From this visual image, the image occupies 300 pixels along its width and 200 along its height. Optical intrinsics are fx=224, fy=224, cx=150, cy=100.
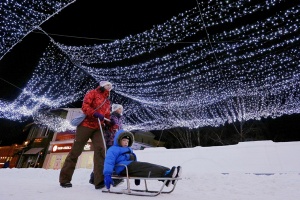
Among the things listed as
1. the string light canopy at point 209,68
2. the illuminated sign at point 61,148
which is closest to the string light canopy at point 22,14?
the string light canopy at point 209,68

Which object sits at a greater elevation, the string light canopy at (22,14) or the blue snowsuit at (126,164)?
the string light canopy at (22,14)

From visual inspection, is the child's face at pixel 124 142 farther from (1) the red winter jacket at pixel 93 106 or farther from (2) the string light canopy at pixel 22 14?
(2) the string light canopy at pixel 22 14

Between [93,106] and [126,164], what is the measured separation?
116 centimetres

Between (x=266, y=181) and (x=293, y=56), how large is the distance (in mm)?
4151

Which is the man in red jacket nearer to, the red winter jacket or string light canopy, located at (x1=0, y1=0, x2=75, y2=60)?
the red winter jacket

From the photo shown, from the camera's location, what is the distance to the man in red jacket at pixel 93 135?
2967mm

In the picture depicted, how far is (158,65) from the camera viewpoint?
779cm

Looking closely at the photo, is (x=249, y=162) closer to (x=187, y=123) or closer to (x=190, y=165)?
(x=190, y=165)

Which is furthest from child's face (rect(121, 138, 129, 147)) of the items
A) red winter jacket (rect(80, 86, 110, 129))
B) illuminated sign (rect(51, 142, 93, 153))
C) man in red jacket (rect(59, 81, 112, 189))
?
illuminated sign (rect(51, 142, 93, 153))

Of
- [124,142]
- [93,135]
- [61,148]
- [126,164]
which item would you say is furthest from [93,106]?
[61,148]

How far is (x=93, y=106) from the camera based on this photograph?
10.9 feet

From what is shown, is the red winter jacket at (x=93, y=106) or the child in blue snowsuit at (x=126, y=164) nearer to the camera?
the child in blue snowsuit at (x=126, y=164)

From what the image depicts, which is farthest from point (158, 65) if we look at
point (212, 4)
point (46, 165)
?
point (46, 165)

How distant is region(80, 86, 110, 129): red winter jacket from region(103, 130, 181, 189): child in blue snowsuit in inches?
25.5
